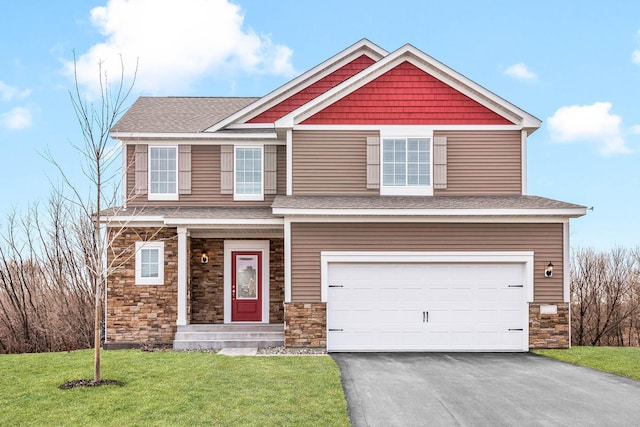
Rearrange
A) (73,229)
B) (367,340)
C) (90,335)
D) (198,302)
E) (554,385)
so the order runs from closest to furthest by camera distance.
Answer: (554,385) < (367,340) < (198,302) < (90,335) < (73,229)

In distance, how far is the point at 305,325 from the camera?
1432 cm

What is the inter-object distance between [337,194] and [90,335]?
12271 millimetres

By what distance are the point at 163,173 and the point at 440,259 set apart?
8264 mm

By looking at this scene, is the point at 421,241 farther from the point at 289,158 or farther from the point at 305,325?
the point at 289,158

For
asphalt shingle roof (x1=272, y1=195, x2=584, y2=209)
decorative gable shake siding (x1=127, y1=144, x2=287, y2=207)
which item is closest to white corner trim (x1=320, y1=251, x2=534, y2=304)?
asphalt shingle roof (x1=272, y1=195, x2=584, y2=209)

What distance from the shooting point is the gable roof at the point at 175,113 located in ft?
57.2

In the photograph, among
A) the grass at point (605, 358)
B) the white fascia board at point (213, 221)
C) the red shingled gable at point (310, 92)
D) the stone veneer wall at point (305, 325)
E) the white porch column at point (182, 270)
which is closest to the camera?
the grass at point (605, 358)

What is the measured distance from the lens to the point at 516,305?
14695mm

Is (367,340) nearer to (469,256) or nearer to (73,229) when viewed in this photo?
(469,256)

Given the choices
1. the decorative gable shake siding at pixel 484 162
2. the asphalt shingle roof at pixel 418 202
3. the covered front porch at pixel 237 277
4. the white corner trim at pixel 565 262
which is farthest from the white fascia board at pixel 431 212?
the covered front porch at pixel 237 277

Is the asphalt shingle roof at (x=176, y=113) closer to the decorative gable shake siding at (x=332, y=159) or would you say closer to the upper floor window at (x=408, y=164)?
the decorative gable shake siding at (x=332, y=159)

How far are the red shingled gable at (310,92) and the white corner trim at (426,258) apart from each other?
18.0 ft

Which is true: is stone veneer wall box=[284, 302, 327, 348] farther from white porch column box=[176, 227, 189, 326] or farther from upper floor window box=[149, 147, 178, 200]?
upper floor window box=[149, 147, 178, 200]

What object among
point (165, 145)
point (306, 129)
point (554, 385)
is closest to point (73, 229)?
point (165, 145)
